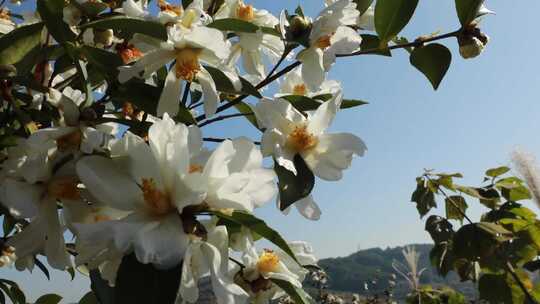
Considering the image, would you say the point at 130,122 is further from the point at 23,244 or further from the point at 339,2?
the point at 339,2

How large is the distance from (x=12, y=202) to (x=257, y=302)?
41cm

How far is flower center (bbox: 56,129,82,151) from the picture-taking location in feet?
1.95

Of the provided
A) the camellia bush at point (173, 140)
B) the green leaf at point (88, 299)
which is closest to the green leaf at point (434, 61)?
the camellia bush at point (173, 140)

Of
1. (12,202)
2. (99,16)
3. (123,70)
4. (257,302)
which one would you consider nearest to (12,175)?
(12,202)

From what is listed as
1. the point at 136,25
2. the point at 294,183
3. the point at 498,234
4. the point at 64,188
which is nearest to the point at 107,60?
the point at 136,25

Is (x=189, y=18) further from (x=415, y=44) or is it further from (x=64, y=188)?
(x=415, y=44)

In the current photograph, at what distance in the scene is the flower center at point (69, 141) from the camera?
0.60 metres

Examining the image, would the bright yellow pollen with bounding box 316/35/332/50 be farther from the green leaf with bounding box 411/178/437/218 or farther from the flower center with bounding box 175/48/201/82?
the green leaf with bounding box 411/178/437/218

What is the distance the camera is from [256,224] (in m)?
0.53

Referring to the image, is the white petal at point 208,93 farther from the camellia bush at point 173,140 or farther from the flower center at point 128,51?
the flower center at point 128,51

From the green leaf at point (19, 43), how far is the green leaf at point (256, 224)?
382 mm

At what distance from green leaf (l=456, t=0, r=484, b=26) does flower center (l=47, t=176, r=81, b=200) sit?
57 cm

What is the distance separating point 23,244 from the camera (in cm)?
62

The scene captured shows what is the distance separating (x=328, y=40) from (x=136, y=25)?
286 millimetres
